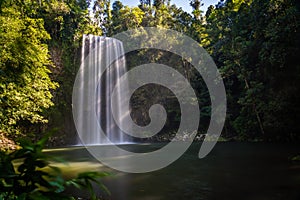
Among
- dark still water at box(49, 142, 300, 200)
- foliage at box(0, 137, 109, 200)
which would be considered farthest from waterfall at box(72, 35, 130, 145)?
foliage at box(0, 137, 109, 200)

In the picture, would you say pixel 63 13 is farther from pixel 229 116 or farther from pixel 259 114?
pixel 259 114

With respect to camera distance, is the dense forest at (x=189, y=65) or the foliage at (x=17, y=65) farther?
the dense forest at (x=189, y=65)

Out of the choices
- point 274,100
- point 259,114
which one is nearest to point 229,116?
point 259,114

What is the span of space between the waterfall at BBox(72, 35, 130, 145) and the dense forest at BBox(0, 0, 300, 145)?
67 cm

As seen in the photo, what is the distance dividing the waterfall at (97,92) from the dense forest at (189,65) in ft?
2.20

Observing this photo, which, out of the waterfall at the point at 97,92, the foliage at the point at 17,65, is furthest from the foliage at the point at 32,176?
the waterfall at the point at 97,92

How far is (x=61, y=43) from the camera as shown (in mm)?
19328

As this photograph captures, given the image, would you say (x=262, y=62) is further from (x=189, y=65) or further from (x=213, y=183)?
(x=213, y=183)

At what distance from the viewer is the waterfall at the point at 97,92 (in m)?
18.1

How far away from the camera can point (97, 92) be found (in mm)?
18938

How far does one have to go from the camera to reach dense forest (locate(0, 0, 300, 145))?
8531 millimetres

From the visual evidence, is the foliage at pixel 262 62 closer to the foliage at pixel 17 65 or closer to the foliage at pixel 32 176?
the foliage at pixel 17 65

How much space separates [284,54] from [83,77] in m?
13.4

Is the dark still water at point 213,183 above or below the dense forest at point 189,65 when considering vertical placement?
below
